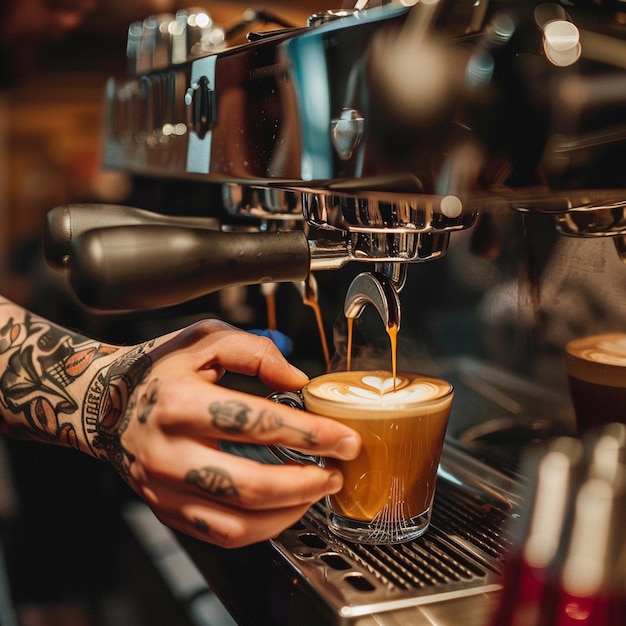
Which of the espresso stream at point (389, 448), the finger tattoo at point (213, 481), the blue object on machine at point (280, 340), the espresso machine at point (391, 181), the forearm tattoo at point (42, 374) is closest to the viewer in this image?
the espresso machine at point (391, 181)

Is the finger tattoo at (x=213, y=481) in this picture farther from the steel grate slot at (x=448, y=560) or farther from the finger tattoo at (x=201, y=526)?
the steel grate slot at (x=448, y=560)

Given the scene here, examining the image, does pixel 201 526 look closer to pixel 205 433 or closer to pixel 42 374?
pixel 205 433

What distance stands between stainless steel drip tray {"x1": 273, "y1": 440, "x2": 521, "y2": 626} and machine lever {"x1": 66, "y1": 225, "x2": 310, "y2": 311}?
0.22 m

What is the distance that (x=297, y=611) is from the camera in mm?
563

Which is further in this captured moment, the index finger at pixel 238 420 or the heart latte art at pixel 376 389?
the heart latte art at pixel 376 389

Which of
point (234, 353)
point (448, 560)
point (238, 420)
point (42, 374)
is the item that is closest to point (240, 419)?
point (238, 420)

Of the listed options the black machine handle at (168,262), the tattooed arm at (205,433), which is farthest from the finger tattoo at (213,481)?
the black machine handle at (168,262)

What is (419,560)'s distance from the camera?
23.7 inches

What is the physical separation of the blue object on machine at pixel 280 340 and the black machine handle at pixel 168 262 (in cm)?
36

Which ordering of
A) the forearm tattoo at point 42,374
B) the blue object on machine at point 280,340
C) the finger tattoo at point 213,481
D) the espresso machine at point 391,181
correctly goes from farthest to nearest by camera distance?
1. the blue object on machine at point 280,340
2. the forearm tattoo at point 42,374
3. the finger tattoo at point 213,481
4. the espresso machine at point 391,181

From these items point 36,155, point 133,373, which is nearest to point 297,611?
point 133,373

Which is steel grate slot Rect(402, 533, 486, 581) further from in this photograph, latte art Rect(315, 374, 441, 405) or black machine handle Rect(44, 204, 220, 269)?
black machine handle Rect(44, 204, 220, 269)

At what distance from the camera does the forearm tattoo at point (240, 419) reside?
1.71 feet

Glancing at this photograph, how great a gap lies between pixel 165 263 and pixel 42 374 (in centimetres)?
33
